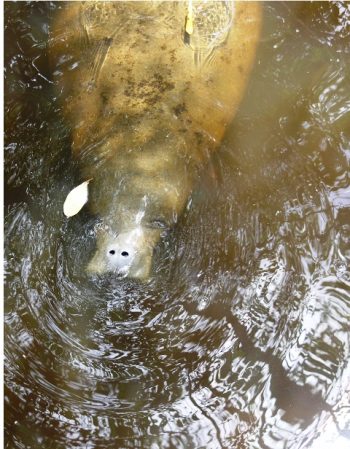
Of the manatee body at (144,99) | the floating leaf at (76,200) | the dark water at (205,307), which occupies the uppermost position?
the manatee body at (144,99)

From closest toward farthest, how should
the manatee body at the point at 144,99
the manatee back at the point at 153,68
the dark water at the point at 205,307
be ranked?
1. the dark water at the point at 205,307
2. the manatee body at the point at 144,99
3. the manatee back at the point at 153,68

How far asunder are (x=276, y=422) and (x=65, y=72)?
250 centimetres

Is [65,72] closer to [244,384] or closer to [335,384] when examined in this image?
[244,384]

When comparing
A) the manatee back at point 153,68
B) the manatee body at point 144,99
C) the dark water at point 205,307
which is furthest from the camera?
the manatee back at point 153,68

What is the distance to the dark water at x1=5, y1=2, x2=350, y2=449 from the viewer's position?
3.53 m

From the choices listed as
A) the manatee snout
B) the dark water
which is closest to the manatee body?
the manatee snout

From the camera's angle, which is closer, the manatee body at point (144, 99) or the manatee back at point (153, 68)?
the manatee body at point (144, 99)

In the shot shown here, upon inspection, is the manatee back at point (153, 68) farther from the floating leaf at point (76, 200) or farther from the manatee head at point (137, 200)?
the floating leaf at point (76, 200)

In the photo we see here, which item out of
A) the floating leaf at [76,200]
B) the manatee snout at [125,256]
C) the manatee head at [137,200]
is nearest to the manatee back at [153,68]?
the manatee head at [137,200]

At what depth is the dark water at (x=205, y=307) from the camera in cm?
353

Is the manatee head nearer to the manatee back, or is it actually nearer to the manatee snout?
the manatee snout

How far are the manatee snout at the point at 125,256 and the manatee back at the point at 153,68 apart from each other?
56 centimetres

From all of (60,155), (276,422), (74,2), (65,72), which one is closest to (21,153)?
(60,155)

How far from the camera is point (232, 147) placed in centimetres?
402
